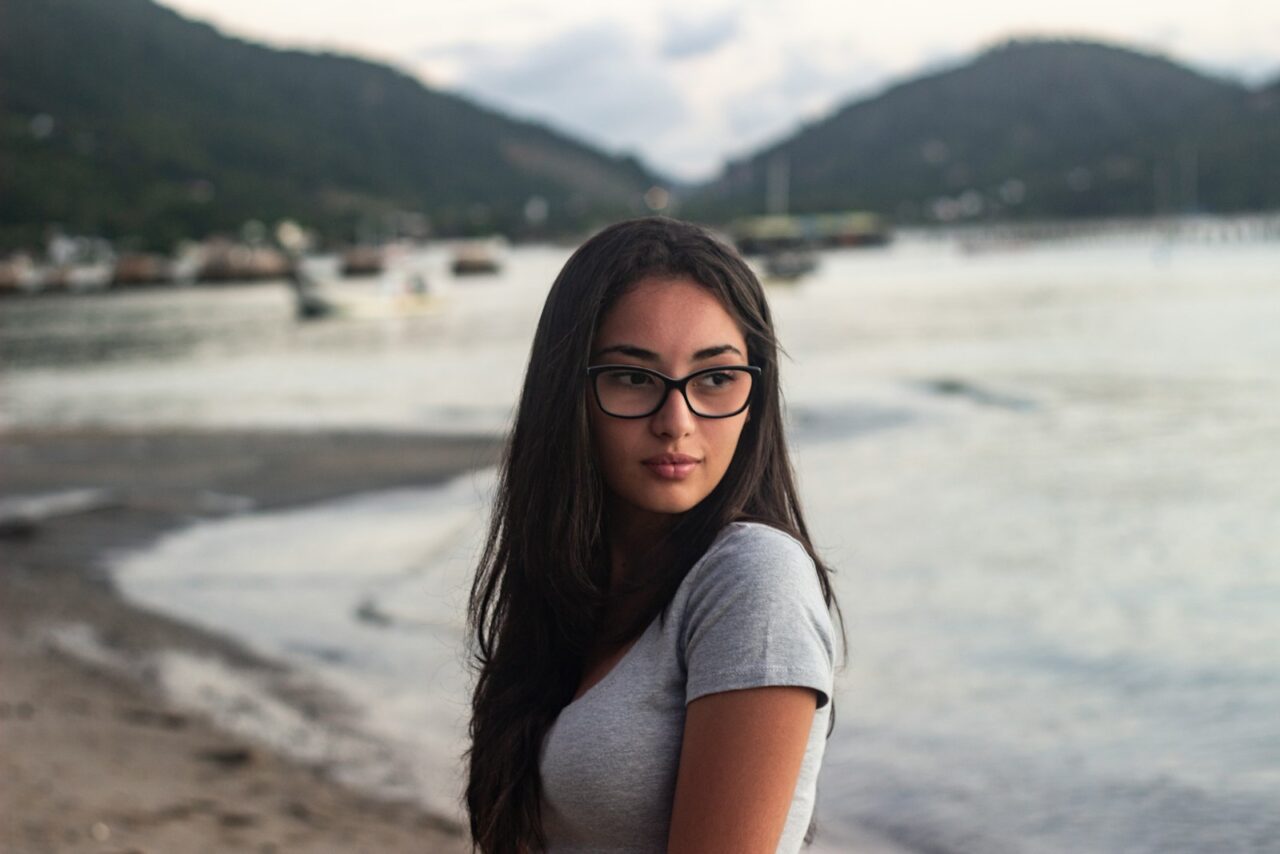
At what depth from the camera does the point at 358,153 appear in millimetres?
187375

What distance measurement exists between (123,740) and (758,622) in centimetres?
530

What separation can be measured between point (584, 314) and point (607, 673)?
44 centimetres

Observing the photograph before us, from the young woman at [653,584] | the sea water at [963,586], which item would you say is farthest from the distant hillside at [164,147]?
the young woman at [653,584]

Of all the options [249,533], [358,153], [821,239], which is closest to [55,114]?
[358,153]

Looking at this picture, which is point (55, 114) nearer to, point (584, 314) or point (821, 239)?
point (821, 239)

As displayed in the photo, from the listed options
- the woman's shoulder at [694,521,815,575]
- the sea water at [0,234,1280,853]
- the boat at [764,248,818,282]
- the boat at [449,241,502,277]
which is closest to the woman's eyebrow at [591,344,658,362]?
the woman's shoulder at [694,521,815,575]

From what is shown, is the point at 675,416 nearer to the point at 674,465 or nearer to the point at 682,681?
the point at 674,465

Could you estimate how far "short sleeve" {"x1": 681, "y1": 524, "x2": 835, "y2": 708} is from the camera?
1438 mm

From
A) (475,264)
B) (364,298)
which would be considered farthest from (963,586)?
(475,264)

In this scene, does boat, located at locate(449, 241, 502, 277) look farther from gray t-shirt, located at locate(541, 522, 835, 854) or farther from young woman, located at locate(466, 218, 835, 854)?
gray t-shirt, located at locate(541, 522, 835, 854)

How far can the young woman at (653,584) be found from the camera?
146cm

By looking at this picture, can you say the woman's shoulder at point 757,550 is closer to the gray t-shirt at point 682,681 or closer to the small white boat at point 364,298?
the gray t-shirt at point 682,681

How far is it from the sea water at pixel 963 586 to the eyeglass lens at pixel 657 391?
1.06m

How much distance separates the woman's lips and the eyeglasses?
57 mm
